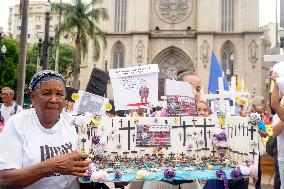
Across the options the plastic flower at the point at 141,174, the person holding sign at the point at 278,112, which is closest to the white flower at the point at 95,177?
the plastic flower at the point at 141,174

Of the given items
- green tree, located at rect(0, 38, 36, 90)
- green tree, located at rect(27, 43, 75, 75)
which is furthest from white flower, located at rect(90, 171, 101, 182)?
green tree, located at rect(27, 43, 75, 75)

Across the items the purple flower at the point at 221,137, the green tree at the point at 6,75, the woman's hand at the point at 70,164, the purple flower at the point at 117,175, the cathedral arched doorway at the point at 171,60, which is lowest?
the purple flower at the point at 117,175

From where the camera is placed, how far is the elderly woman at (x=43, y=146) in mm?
2248

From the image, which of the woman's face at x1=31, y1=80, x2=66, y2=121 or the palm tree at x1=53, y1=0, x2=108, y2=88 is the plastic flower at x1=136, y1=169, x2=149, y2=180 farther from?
the palm tree at x1=53, y1=0, x2=108, y2=88

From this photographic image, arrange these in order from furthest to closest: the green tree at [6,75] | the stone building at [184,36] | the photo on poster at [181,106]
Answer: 1. the stone building at [184,36]
2. the green tree at [6,75]
3. the photo on poster at [181,106]

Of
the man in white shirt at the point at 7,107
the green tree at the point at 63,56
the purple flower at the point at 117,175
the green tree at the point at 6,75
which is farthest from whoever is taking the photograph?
the green tree at the point at 63,56

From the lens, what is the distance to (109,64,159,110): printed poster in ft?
15.4

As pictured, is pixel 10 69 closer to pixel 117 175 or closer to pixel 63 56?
pixel 63 56

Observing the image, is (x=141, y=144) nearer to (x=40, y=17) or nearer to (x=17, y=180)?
(x=17, y=180)

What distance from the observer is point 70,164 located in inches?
89.1

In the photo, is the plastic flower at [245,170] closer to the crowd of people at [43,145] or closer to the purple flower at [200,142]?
the purple flower at [200,142]

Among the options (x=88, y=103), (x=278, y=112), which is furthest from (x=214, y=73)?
(x=278, y=112)

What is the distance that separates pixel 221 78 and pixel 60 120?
5490mm

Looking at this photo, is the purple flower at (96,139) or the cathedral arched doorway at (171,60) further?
the cathedral arched doorway at (171,60)
